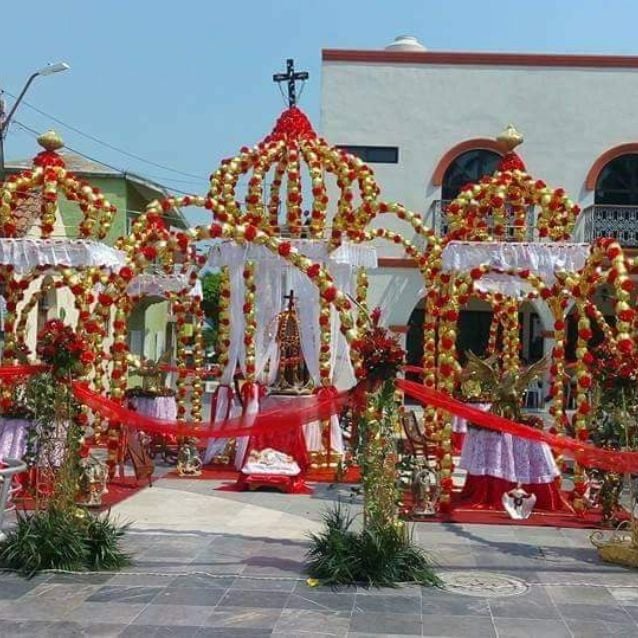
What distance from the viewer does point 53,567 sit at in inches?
299

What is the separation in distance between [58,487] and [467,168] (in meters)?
16.8

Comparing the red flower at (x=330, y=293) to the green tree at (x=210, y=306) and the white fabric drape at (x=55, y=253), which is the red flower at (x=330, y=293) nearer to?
the white fabric drape at (x=55, y=253)

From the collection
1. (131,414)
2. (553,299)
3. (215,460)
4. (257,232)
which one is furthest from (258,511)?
(553,299)

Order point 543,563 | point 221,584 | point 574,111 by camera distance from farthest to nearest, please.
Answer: point 574,111 → point 543,563 → point 221,584

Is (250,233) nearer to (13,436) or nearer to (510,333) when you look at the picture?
(13,436)

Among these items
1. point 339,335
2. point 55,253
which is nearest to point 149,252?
point 55,253

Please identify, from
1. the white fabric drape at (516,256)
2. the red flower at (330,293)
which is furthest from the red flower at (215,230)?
the white fabric drape at (516,256)

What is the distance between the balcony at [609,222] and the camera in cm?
2269

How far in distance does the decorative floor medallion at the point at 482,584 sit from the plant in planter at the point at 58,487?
256cm

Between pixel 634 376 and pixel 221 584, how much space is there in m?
4.09

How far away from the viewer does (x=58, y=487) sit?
8016mm

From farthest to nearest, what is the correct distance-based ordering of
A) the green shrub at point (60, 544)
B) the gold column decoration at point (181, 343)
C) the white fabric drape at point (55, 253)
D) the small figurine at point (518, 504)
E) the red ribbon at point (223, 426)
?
the gold column decoration at point (181, 343), the white fabric drape at point (55, 253), the small figurine at point (518, 504), the red ribbon at point (223, 426), the green shrub at point (60, 544)

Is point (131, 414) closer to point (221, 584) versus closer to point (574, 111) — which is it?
point (221, 584)

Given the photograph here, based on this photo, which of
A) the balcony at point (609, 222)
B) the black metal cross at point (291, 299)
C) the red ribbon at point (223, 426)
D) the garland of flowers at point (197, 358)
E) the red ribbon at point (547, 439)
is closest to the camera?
the red ribbon at point (547, 439)
